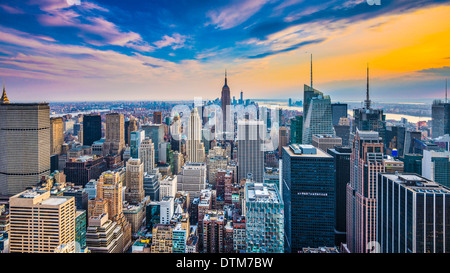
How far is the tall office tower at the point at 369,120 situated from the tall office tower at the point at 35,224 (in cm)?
673

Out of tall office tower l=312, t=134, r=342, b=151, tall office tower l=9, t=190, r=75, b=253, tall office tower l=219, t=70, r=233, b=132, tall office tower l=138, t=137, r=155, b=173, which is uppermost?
tall office tower l=219, t=70, r=233, b=132

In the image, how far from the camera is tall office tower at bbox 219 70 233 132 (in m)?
5.29

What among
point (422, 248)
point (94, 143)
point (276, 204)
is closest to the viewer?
point (422, 248)

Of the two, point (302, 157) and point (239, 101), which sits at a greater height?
point (239, 101)

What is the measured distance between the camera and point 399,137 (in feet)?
22.8

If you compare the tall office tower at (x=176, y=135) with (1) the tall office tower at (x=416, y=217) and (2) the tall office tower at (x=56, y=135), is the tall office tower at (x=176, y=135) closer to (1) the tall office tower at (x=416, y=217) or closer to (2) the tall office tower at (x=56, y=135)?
(2) the tall office tower at (x=56, y=135)

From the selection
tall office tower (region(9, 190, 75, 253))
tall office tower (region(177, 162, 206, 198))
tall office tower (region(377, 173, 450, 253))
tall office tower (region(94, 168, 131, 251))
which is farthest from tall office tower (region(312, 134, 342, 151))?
tall office tower (region(9, 190, 75, 253))

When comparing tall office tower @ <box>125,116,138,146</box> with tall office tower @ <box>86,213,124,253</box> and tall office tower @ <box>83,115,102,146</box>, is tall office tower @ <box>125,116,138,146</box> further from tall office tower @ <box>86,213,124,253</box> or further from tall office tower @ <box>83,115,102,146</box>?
tall office tower @ <box>86,213,124,253</box>

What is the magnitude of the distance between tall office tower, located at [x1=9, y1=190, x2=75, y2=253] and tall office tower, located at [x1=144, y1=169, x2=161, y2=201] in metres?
6.16

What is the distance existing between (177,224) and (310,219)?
4.32m

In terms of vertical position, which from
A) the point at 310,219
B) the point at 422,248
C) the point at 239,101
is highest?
the point at 239,101
